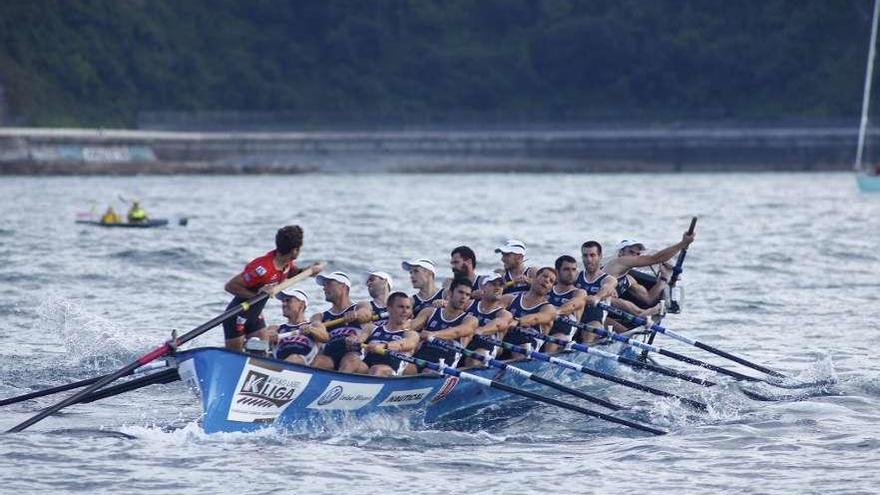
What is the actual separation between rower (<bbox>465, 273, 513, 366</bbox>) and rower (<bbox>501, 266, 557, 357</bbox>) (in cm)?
37

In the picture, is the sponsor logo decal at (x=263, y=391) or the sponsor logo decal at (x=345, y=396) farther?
the sponsor logo decal at (x=345, y=396)

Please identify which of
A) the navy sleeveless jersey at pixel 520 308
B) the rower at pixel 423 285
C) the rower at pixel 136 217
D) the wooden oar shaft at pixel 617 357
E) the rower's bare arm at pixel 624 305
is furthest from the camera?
the rower at pixel 136 217

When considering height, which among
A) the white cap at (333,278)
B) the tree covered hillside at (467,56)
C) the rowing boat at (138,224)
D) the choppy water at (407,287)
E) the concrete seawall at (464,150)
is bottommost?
the choppy water at (407,287)

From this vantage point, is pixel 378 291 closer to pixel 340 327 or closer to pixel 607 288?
pixel 340 327

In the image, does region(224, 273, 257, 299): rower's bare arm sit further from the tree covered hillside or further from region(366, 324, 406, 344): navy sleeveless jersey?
the tree covered hillside

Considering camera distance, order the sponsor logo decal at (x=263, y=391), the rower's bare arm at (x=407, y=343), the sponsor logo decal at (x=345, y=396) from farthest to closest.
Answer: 1. the rower's bare arm at (x=407, y=343)
2. the sponsor logo decal at (x=345, y=396)
3. the sponsor logo decal at (x=263, y=391)

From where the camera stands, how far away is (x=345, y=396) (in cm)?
1655

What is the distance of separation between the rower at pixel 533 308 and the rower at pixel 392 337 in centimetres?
191

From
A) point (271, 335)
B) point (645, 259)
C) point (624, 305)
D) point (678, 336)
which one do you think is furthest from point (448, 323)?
point (645, 259)

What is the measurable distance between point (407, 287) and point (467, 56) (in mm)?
68878

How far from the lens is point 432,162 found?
83.9 meters

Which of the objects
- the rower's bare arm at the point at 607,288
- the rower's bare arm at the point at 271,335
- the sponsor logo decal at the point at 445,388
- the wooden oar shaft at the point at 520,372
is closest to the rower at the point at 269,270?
the rower's bare arm at the point at 271,335

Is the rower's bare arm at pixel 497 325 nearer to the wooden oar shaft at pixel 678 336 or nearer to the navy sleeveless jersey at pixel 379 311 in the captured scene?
the navy sleeveless jersey at pixel 379 311

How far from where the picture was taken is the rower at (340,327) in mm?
17328
